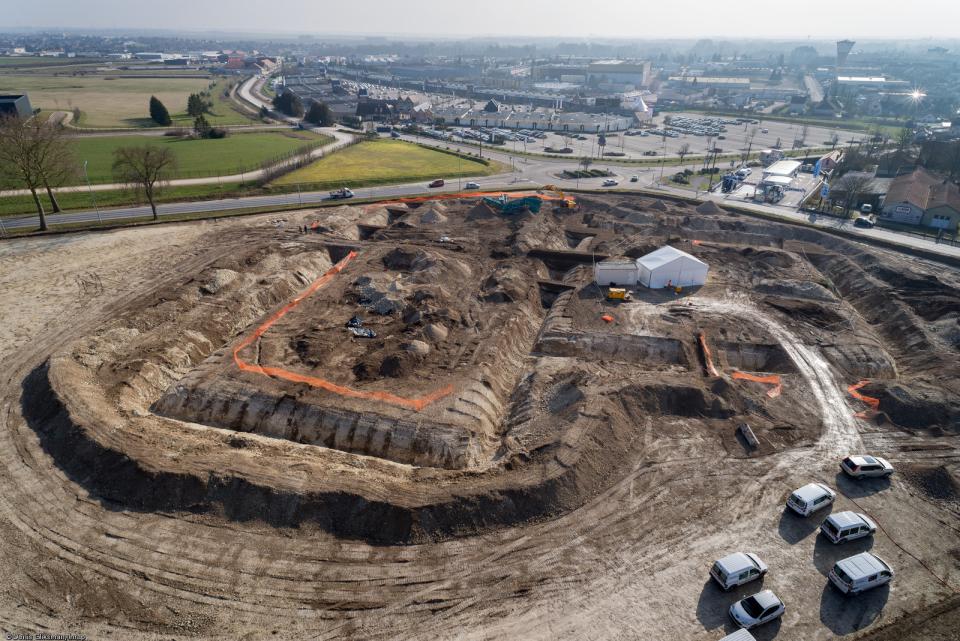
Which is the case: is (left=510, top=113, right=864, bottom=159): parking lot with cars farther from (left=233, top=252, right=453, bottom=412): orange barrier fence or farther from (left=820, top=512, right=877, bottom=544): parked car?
(left=820, top=512, right=877, bottom=544): parked car

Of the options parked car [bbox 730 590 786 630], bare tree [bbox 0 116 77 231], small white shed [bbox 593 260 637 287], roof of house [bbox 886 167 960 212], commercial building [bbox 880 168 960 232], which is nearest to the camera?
parked car [bbox 730 590 786 630]

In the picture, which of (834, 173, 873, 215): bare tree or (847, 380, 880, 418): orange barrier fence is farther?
(834, 173, 873, 215): bare tree

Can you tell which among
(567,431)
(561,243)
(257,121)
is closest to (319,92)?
(257,121)

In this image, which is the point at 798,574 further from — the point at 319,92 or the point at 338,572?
the point at 319,92

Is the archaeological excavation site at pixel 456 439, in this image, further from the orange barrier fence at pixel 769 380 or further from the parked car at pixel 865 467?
the parked car at pixel 865 467

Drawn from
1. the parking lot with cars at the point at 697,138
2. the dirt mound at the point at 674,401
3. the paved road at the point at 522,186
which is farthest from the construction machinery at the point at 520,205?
the parking lot with cars at the point at 697,138

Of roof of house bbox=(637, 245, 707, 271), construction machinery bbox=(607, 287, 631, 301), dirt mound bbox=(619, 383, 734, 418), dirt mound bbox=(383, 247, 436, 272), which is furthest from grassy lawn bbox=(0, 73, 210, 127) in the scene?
dirt mound bbox=(619, 383, 734, 418)
